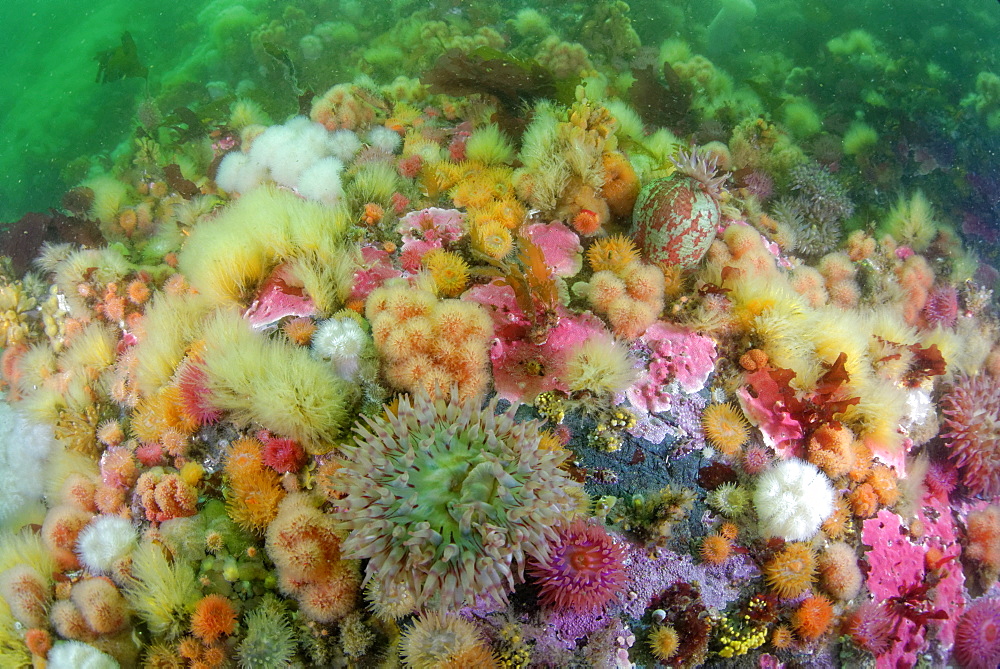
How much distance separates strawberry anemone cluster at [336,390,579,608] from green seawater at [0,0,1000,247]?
7711 mm

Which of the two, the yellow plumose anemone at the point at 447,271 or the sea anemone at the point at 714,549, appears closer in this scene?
the sea anemone at the point at 714,549

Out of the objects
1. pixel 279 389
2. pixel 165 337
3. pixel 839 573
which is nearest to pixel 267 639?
pixel 279 389

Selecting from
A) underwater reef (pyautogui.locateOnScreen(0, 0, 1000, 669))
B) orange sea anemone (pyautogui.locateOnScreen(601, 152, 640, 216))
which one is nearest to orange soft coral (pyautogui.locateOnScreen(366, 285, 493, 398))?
underwater reef (pyautogui.locateOnScreen(0, 0, 1000, 669))

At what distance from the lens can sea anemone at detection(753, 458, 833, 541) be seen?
3.77 m

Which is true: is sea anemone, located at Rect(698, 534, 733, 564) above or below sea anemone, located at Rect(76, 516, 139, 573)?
below

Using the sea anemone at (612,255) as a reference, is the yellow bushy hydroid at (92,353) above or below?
below

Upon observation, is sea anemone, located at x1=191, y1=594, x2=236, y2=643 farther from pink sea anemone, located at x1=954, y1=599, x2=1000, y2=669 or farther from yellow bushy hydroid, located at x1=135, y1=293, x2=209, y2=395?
pink sea anemone, located at x1=954, y1=599, x2=1000, y2=669

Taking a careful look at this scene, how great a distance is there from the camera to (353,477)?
118 inches

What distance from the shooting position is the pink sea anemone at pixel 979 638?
4.31m

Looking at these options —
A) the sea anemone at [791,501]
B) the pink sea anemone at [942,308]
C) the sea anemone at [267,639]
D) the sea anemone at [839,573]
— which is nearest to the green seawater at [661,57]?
the pink sea anemone at [942,308]

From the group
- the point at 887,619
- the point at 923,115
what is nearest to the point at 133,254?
the point at 887,619

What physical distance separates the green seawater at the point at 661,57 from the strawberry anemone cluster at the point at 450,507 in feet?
25.3

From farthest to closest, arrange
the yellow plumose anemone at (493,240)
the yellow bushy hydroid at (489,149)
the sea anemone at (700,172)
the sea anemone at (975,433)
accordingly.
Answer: the yellow bushy hydroid at (489,149)
the sea anemone at (975,433)
the sea anemone at (700,172)
the yellow plumose anemone at (493,240)

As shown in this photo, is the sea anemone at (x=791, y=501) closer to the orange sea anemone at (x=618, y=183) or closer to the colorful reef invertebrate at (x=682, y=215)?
the colorful reef invertebrate at (x=682, y=215)
